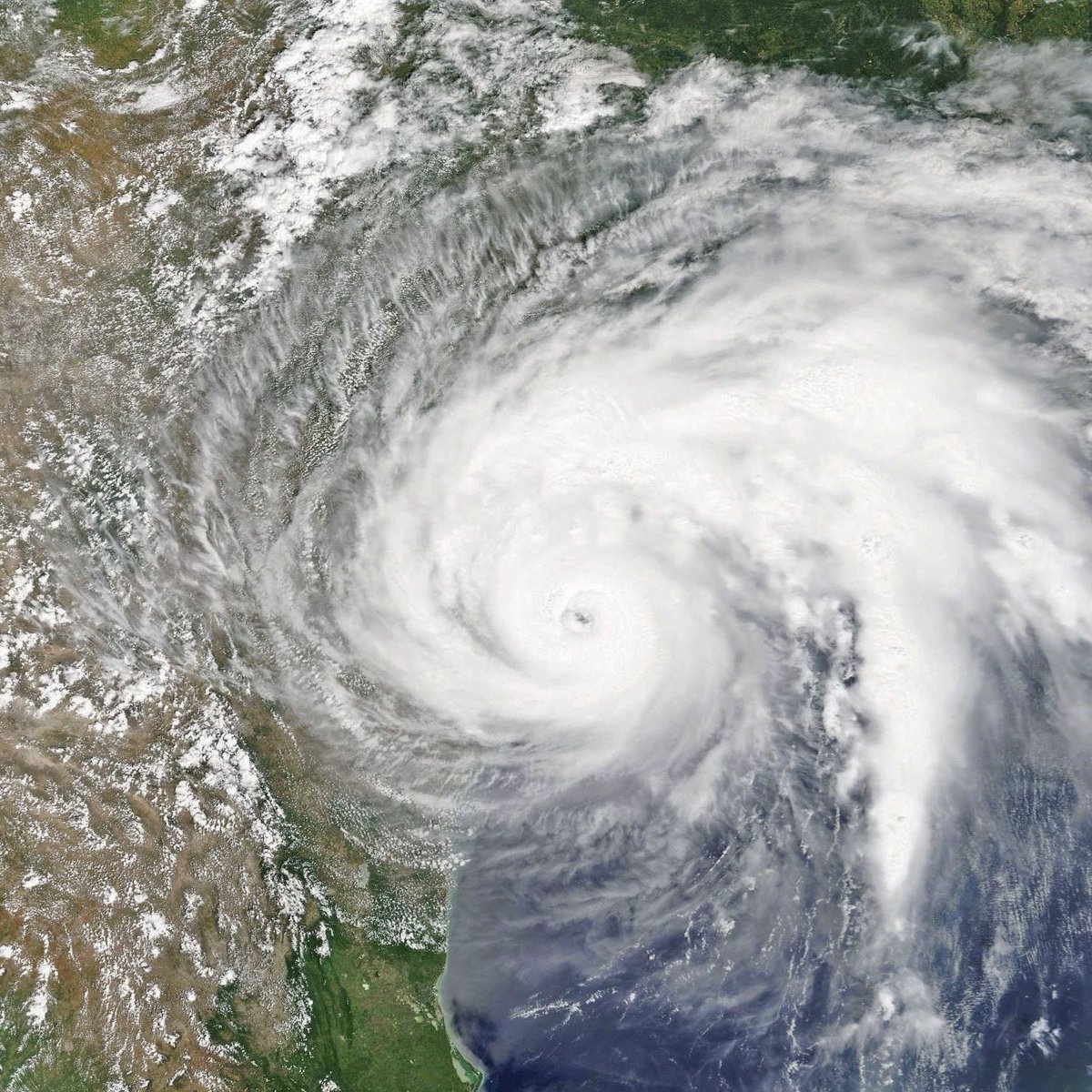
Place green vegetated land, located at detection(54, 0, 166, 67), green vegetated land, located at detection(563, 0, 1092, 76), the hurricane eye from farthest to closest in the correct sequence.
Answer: green vegetated land, located at detection(54, 0, 166, 67) → green vegetated land, located at detection(563, 0, 1092, 76) → the hurricane eye

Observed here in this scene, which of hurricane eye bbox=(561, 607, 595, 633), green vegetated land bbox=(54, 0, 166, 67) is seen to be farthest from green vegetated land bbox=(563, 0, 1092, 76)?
hurricane eye bbox=(561, 607, 595, 633)

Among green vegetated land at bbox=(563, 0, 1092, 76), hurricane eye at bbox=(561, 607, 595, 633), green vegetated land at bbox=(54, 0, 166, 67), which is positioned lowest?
hurricane eye at bbox=(561, 607, 595, 633)

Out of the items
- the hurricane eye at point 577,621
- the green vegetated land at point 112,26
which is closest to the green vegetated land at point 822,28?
the green vegetated land at point 112,26

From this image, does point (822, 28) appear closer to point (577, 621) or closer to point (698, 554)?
point (698, 554)

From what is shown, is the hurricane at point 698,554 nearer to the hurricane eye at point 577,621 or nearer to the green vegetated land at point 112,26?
the hurricane eye at point 577,621

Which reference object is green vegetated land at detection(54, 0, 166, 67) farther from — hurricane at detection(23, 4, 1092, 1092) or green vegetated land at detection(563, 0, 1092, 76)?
green vegetated land at detection(563, 0, 1092, 76)
